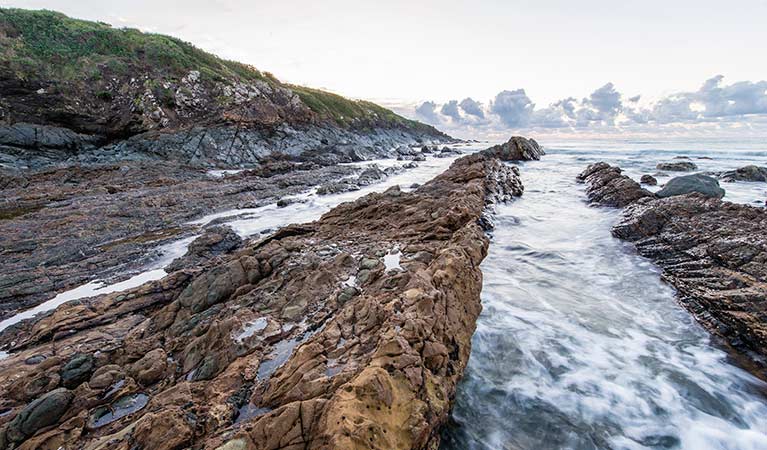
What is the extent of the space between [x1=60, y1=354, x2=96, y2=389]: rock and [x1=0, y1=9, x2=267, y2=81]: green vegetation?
31185mm

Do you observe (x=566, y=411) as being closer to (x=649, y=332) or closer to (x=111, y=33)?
(x=649, y=332)

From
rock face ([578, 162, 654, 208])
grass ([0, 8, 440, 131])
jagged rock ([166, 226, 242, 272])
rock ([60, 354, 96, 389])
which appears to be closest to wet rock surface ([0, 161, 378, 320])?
jagged rock ([166, 226, 242, 272])

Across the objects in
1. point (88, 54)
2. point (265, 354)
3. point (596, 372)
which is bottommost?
point (596, 372)

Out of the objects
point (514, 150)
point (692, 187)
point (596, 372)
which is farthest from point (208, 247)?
point (514, 150)

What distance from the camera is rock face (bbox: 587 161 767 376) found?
5.46m

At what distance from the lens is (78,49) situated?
2830 cm

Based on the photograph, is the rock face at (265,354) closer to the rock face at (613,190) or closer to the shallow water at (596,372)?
the shallow water at (596,372)

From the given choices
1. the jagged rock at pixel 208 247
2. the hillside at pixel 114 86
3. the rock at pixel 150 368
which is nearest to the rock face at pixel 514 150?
the hillside at pixel 114 86

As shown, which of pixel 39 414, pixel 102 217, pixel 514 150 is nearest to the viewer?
pixel 39 414

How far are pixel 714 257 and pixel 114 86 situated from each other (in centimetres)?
3696

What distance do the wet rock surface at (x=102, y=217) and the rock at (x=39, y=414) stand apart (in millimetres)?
4390

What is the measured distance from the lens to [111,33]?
102ft

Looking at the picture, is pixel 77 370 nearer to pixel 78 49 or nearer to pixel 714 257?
pixel 714 257

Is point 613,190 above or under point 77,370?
above
